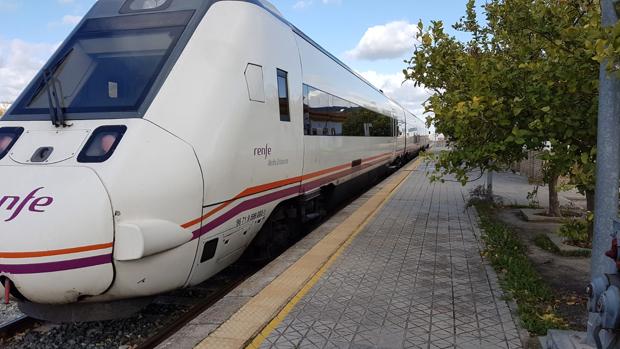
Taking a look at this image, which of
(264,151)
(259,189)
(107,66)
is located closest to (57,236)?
(107,66)

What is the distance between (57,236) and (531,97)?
4114 mm

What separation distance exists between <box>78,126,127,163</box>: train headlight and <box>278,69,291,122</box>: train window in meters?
2.32

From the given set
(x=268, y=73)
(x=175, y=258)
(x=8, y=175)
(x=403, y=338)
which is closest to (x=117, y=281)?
(x=175, y=258)

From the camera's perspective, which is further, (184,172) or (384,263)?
(384,263)

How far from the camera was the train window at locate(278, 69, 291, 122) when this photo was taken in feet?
19.7

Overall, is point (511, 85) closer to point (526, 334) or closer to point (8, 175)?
point (526, 334)

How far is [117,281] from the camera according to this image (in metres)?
3.74

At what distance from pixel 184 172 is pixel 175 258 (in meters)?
0.70

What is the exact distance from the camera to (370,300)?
4785mm

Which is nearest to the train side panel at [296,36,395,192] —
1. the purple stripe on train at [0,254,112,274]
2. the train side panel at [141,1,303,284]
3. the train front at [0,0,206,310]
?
the train side panel at [141,1,303,284]

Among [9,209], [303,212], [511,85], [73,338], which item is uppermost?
[511,85]

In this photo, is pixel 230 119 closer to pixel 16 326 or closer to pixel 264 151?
pixel 264 151

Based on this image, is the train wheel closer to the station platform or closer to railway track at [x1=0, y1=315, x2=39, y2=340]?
the station platform

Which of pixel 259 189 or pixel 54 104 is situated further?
pixel 259 189
